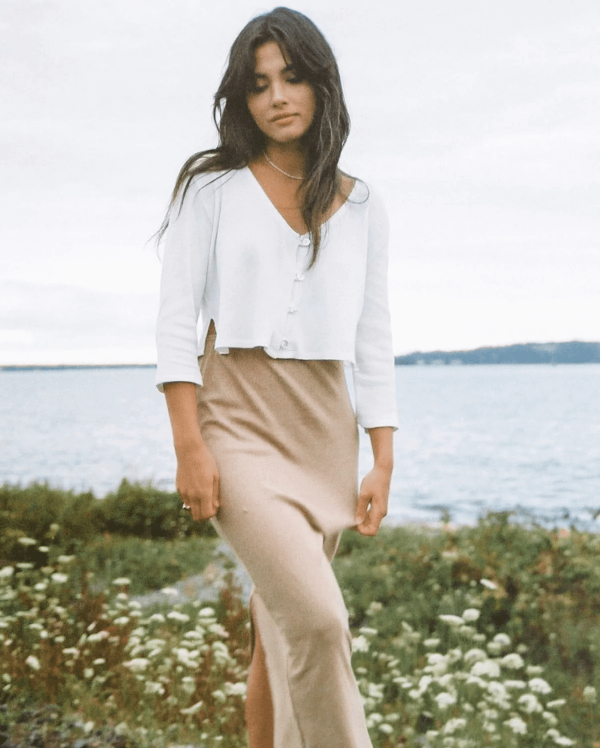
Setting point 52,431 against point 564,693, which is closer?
point 564,693

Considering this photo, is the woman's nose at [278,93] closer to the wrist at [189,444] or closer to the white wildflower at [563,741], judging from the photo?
the wrist at [189,444]

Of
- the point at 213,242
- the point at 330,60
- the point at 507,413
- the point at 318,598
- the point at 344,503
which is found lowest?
the point at 507,413

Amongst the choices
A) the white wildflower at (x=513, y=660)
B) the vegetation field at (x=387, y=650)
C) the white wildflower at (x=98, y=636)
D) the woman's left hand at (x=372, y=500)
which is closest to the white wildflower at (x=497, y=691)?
the vegetation field at (x=387, y=650)

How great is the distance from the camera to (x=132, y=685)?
4684 mm

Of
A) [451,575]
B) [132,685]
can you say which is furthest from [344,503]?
[451,575]

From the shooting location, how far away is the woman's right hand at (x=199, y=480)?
258 cm

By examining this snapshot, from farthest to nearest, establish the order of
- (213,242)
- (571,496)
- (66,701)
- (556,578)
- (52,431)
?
(52,431), (571,496), (556,578), (66,701), (213,242)

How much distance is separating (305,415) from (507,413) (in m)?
72.2

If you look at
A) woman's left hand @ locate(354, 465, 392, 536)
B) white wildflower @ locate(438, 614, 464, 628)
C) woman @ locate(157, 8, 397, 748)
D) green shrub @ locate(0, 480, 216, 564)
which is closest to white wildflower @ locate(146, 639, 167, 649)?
white wildflower @ locate(438, 614, 464, 628)

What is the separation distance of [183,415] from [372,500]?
0.71 metres

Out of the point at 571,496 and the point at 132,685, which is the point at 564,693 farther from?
the point at 571,496

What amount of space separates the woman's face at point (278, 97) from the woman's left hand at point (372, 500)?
3.61 ft

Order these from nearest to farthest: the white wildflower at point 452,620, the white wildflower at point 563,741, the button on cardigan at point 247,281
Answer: the button on cardigan at point 247,281 → the white wildflower at point 563,741 → the white wildflower at point 452,620

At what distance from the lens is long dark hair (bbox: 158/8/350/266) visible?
2826 mm
